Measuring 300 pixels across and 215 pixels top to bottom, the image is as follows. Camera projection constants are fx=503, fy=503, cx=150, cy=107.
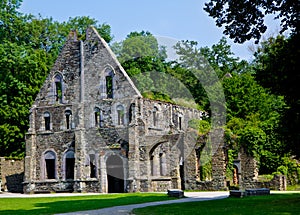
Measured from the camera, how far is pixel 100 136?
131 ft

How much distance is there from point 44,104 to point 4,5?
15650mm

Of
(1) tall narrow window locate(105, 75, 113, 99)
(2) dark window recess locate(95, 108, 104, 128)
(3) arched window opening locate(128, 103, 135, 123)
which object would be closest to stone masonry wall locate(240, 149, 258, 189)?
(3) arched window opening locate(128, 103, 135, 123)

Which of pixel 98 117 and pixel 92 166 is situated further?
pixel 98 117

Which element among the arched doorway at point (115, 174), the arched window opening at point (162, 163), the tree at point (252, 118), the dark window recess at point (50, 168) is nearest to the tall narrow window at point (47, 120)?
the dark window recess at point (50, 168)

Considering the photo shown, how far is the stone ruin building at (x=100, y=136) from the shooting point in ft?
122

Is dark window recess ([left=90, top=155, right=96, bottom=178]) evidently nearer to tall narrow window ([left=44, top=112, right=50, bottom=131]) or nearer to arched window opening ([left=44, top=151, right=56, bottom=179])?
arched window opening ([left=44, top=151, right=56, bottom=179])

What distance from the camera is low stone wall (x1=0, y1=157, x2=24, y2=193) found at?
146ft

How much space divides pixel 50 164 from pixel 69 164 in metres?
1.83

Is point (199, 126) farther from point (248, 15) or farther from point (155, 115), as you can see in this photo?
point (248, 15)

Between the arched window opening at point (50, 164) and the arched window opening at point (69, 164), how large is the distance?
117 centimetres

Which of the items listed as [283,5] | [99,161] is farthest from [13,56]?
[283,5]

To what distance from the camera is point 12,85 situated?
4847cm

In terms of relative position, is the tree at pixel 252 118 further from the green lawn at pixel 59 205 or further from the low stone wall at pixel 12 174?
the low stone wall at pixel 12 174

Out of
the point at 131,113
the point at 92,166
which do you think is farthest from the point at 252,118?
the point at 92,166
